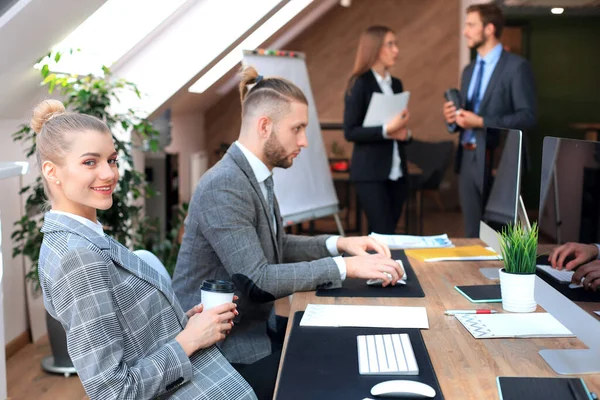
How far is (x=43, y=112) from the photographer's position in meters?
1.57

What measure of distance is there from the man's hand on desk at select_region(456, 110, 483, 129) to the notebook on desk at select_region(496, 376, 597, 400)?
8.53ft

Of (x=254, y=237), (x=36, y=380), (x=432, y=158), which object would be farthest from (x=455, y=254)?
(x=432, y=158)

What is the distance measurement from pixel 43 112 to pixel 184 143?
6241 millimetres

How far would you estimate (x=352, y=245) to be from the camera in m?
2.42

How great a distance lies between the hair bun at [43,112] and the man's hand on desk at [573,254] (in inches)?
40.8

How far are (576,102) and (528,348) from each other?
5.85 m

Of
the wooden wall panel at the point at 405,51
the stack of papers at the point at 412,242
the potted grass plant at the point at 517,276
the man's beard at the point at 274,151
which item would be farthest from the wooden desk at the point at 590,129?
the potted grass plant at the point at 517,276

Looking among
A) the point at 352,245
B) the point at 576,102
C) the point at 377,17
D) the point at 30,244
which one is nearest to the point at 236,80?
the point at 377,17

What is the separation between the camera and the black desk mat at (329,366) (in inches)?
52.4

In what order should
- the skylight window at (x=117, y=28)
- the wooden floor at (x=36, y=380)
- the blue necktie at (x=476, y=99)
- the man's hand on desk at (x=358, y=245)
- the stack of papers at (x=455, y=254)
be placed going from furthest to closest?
the skylight window at (x=117, y=28)
the blue necktie at (x=476, y=99)
the wooden floor at (x=36, y=380)
the stack of papers at (x=455, y=254)
the man's hand on desk at (x=358, y=245)

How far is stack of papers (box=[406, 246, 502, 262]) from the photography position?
2.60 m

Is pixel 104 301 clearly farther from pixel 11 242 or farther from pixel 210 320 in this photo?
pixel 11 242

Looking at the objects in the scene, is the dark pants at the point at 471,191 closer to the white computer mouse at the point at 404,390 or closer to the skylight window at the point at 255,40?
the white computer mouse at the point at 404,390

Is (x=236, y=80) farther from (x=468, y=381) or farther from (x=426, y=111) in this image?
(x=468, y=381)
